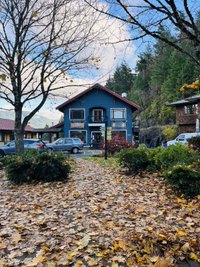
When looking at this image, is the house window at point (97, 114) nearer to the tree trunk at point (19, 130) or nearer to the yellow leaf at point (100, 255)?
the tree trunk at point (19, 130)

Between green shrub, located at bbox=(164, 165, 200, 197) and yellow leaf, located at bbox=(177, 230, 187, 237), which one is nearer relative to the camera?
yellow leaf, located at bbox=(177, 230, 187, 237)

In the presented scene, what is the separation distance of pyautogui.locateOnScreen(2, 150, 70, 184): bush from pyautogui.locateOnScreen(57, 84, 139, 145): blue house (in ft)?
90.3

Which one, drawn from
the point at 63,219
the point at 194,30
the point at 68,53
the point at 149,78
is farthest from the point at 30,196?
the point at 149,78

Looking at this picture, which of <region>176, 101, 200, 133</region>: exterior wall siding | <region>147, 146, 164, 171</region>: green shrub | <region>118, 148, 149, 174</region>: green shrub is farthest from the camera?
<region>176, 101, 200, 133</region>: exterior wall siding

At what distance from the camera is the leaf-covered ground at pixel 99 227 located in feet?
10.8

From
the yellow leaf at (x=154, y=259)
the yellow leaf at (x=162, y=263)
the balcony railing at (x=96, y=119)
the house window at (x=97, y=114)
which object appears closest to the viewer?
the yellow leaf at (x=162, y=263)

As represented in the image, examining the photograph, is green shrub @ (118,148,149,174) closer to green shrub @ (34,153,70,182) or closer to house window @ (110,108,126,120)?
green shrub @ (34,153,70,182)

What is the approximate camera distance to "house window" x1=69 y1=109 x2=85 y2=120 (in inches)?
1431

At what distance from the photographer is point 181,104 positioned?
32469 millimetres

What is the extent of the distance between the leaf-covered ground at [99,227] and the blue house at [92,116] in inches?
1148

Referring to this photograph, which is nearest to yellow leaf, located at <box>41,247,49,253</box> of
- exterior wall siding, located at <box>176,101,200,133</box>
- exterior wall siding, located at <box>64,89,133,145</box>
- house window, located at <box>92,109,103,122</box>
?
exterior wall siding, located at <box>176,101,200,133</box>

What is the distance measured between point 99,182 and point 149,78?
5091 cm

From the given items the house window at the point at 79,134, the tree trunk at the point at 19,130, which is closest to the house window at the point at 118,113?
the house window at the point at 79,134

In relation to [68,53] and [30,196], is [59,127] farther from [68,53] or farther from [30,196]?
[30,196]
